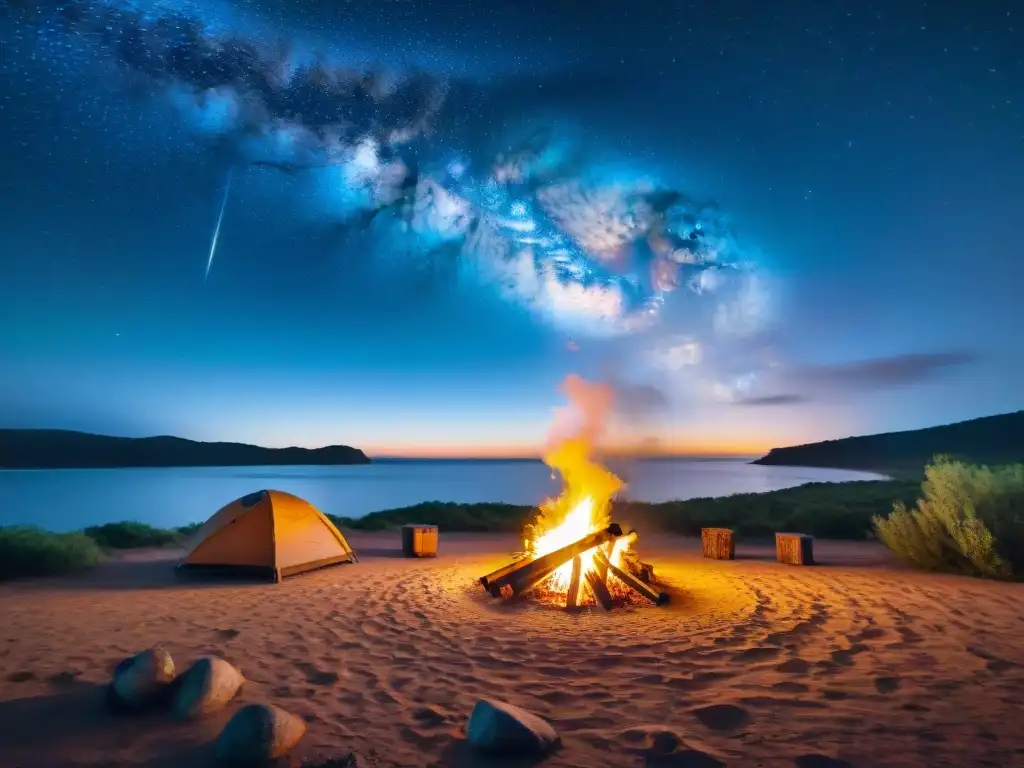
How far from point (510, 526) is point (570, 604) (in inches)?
485

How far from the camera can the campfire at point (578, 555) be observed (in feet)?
29.0

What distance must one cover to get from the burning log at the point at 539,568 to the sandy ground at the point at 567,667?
362mm

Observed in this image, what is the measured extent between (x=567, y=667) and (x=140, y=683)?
3792 mm

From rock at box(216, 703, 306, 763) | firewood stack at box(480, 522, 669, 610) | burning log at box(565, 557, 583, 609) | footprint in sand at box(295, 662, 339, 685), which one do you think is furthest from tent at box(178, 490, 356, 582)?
rock at box(216, 703, 306, 763)

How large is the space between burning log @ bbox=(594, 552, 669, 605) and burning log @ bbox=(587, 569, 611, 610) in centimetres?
27

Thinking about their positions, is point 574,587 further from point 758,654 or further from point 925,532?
point 925,532

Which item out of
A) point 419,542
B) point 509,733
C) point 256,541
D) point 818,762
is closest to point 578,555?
point 509,733

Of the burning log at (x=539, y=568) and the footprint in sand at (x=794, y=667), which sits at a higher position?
the burning log at (x=539, y=568)

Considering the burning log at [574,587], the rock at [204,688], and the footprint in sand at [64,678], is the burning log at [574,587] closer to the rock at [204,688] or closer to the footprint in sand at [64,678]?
the rock at [204,688]

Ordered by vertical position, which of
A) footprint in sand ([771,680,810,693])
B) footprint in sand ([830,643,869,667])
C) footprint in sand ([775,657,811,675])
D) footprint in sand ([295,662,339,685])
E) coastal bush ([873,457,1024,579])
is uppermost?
coastal bush ([873,457,1024,579])

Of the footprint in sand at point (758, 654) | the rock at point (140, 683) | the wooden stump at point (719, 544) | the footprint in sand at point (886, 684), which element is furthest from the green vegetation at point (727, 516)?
the rock at point (140, 683)

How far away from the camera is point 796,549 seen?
1202 cm

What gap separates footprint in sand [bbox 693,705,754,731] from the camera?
15.2 ft

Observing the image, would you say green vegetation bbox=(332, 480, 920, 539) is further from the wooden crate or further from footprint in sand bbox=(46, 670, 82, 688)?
footprint in sand bbox=(46, 670, 82, 688)
